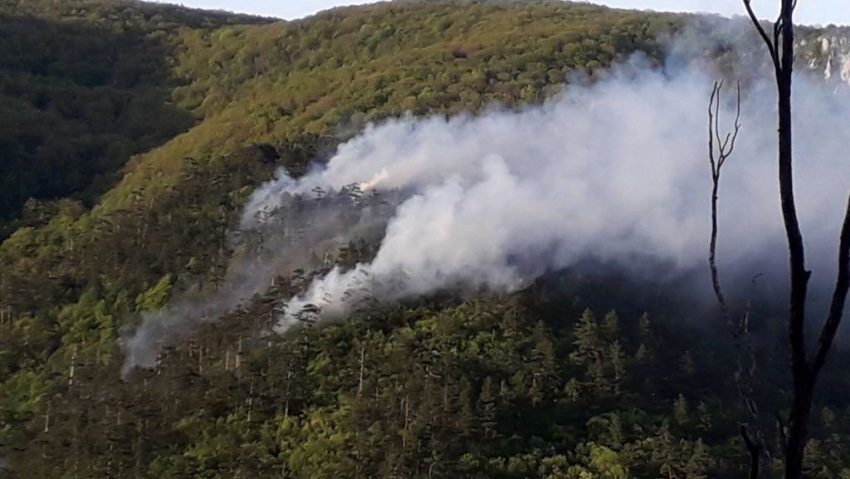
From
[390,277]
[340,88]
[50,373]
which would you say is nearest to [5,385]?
[50,373]

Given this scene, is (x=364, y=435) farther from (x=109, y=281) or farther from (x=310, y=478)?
(x=109, y=281)

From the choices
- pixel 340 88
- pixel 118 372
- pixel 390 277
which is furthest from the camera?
pixel 340 88

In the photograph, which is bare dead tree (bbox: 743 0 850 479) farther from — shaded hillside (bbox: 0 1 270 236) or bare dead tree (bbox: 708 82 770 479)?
shaded hillside (bbox: 0 1 270 236)

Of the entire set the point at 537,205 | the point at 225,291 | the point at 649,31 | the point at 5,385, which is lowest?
the point at 5,385

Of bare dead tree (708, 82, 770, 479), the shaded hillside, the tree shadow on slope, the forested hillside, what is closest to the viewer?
bare dead tree (708, 82, 770, 479)

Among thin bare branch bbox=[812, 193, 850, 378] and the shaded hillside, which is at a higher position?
thin bare branch bbox=[812, 193, 850, 378]

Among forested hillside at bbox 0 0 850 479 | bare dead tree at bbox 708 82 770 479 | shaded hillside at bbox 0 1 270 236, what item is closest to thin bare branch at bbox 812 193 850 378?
bare dead tree at bbox 708 82 770 479

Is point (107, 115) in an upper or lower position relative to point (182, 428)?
upper
